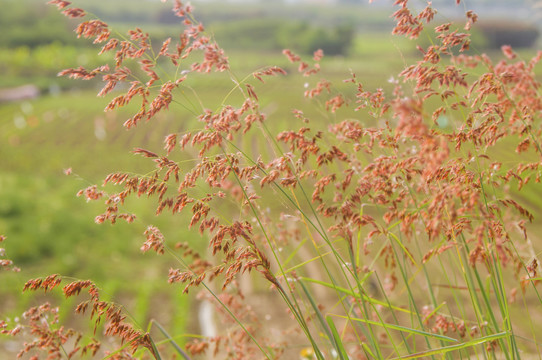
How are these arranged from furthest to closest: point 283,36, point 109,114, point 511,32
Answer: point 283,36
point 511,32
point 109,114

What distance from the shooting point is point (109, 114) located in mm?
14461

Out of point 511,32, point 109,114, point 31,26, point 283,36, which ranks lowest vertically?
point 511,32

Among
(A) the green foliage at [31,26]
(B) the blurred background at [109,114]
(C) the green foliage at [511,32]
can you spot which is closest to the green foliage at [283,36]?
(B) the blurred background at [109,114]

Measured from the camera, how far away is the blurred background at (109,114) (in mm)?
5281

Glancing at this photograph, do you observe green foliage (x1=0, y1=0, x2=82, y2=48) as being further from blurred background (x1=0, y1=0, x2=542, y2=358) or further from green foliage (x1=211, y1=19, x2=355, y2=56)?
green foliage (x1=211, y1=19, x2=355, y2=56)

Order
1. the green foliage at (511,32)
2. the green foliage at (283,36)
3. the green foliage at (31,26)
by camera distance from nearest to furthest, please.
Result: the green foliage at (511,32) → the green foliage at (283,36) → the green foliage at (31,26)

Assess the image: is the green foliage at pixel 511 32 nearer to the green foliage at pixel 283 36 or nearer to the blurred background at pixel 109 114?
the blurred background at pixel 109 114

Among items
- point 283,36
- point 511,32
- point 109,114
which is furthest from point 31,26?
point 511,32

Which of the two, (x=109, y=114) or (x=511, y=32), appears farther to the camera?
(x=511, y=32)

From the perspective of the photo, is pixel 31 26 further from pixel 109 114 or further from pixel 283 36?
pixel 109 114

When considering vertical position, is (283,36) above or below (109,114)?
above

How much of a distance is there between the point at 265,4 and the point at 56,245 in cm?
3094

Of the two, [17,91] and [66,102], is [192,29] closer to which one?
[66,102]

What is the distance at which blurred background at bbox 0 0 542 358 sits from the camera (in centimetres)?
528
